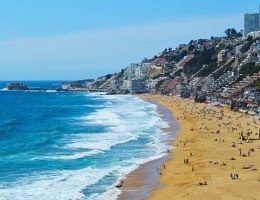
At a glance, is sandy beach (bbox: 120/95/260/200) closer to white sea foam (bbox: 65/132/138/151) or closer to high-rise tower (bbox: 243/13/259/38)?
Answer: white sea foam (bbox: 65/132/138/151)

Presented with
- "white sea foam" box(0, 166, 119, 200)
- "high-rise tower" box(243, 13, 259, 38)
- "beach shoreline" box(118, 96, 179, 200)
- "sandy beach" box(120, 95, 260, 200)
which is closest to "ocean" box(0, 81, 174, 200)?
"white sea foam" box(0, 166, 119, 200)

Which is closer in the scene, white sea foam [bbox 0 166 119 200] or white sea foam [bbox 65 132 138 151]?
white sea foam [bbox 0 166 119 200]

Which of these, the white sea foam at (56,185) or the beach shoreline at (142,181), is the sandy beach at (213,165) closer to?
the beach shoreline at (142,181)

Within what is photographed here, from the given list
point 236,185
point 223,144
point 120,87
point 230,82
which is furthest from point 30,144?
point 120,87

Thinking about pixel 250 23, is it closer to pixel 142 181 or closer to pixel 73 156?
pixel 73 156

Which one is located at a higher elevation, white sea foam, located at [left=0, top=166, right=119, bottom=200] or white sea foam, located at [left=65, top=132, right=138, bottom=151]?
white sea foam, located at [left=65, top=132, right=138, bottom=151]

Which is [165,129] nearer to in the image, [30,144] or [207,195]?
[30,144]

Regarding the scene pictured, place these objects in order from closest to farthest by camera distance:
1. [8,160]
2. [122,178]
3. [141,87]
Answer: [122,178], [8,160], [141,87]

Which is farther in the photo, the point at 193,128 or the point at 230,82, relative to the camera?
the point at 230,82

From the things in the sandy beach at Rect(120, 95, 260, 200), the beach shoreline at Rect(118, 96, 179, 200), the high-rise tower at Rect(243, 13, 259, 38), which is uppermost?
the high-rise tower at Rect(243, 13, 259, 38)
